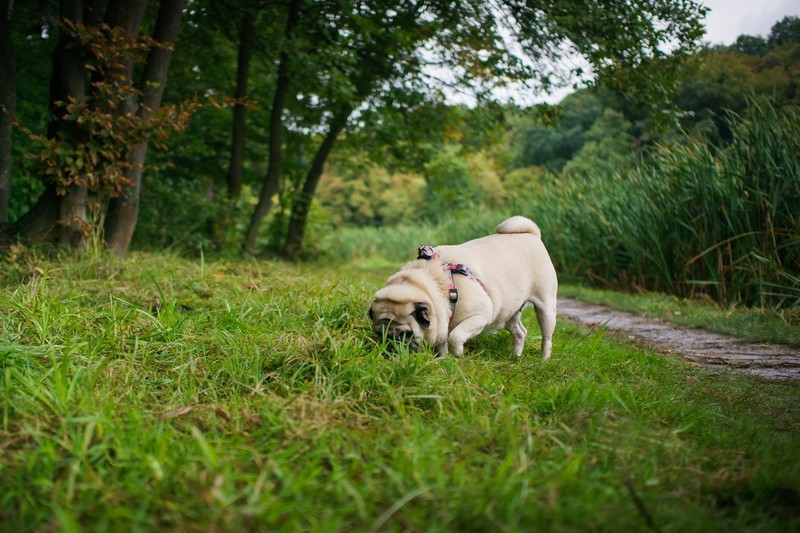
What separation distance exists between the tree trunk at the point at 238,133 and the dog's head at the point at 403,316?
297 inches

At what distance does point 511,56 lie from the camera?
8.95 meters

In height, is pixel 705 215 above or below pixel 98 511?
above

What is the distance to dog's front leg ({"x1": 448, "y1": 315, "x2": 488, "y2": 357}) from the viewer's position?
374 cm

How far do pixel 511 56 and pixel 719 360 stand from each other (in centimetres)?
627

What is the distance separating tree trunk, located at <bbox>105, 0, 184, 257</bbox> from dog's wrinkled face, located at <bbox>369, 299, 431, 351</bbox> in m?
4.70

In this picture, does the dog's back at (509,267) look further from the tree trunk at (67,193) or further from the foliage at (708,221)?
the tree trunk at (67,193)

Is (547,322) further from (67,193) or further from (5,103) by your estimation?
(5,103)

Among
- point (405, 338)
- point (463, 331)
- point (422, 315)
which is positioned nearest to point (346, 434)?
point (405, 338)

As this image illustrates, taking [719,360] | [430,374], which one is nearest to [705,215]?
[719,360]

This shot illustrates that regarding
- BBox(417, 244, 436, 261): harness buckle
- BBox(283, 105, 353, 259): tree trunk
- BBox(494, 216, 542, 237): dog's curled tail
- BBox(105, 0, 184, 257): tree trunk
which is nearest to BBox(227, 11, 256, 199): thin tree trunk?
BBox(283, 105, 353, 259): tree trunk

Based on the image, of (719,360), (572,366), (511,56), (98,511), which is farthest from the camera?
(511,56)

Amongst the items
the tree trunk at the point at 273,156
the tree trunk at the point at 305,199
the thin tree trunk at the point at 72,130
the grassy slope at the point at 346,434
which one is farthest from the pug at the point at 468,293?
→ the tree trunk at the point at 305,199

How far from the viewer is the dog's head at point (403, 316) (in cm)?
344

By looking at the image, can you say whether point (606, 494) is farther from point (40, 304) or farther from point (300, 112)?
Result: point (300, 112)
